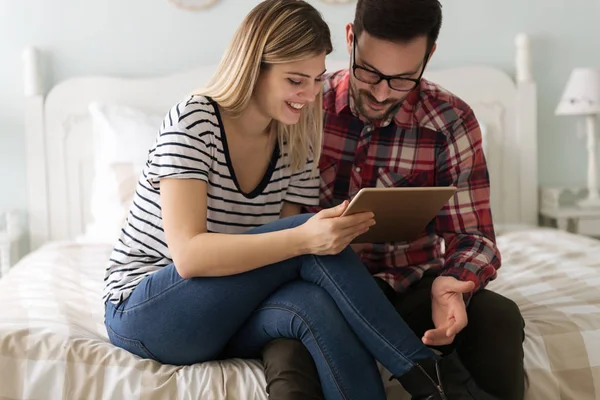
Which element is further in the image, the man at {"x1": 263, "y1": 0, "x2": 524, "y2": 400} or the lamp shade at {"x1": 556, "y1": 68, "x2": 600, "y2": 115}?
the lamp shade at {"x1": 556, "y1": 68, "x2": 600, "y2": 115}

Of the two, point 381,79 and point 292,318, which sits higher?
point 381,79

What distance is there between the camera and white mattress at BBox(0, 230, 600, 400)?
1.23 m

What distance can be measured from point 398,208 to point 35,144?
188cm

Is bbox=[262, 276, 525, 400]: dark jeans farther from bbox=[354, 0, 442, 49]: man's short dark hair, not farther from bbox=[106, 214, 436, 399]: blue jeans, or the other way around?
bbox=[354, 0, 442, 49]: man's short dark hair

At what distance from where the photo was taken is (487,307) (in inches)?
52.4

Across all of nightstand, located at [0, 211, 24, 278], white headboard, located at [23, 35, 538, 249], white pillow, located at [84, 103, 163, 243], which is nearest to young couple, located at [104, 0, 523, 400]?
white pillow, located at [84, 103, 163, 243]

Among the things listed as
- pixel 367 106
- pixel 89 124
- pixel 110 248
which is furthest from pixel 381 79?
pixel 89 124

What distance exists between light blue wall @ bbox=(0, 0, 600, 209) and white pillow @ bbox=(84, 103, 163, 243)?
0.29 meters

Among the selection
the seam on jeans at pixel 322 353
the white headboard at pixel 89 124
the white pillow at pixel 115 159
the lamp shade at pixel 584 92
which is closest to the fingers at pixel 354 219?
the seam on jeans at pixel 322 353

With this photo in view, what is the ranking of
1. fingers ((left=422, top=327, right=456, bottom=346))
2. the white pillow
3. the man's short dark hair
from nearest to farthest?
fingers ((left=422, top=327, right=456, bottom=346)) → the man's short dark hair → the white pillow

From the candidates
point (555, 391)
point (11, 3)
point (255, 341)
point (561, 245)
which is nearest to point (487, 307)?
point (555, 391)

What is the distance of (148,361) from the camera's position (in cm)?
128

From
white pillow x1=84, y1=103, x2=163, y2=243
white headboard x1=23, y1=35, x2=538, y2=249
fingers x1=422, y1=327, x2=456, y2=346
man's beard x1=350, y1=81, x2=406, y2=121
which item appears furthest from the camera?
white headboard x1=23, y1=35, x2=538, y2=249

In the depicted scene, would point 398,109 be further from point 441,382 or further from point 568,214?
point 568,214
